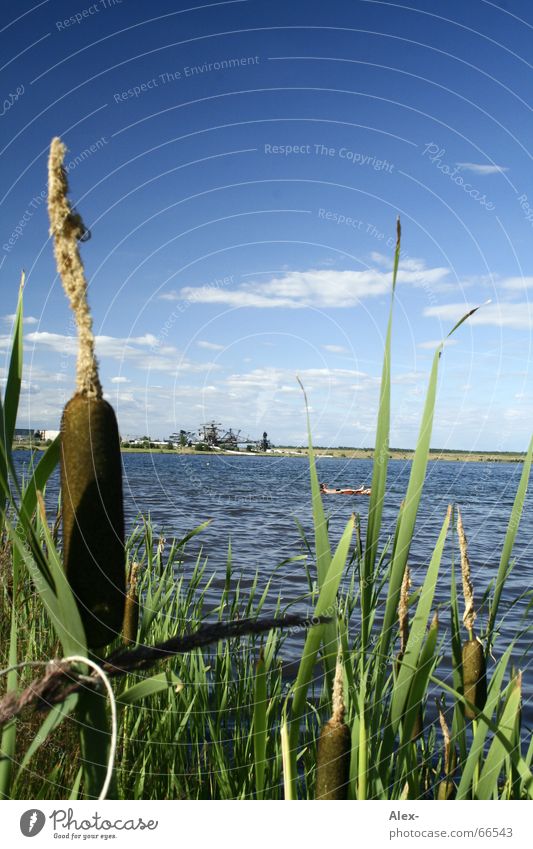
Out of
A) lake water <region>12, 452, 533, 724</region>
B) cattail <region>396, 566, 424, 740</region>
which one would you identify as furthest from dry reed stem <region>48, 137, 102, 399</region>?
lake water <region>12, 452, 533, 724</region>

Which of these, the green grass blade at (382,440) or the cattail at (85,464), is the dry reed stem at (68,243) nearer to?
the cattail at (85,464)

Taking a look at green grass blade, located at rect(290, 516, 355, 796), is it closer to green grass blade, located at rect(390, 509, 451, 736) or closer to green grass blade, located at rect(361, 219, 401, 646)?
green grass blade, located at rect(361, 219, 401, 646)

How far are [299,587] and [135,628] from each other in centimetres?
1177

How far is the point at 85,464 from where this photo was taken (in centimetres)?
96

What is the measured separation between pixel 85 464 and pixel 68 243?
310mm

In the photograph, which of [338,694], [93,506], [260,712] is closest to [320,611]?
[338,694]

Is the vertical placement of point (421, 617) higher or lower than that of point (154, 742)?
higher

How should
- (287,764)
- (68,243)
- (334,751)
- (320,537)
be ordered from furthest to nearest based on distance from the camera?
1. (320,537)
2. (287,764)
3. (334,751)
4. (68,243)

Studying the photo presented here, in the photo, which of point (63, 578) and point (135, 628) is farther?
point (135, 628)

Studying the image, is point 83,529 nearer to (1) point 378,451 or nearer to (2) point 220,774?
(1) point 378,451

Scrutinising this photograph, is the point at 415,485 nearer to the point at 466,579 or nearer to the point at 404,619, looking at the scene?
the point at 466,579

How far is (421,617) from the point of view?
6.04 feet

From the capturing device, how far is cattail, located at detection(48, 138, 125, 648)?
0.91 meters

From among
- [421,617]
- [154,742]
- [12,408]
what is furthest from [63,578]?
[154,742]
